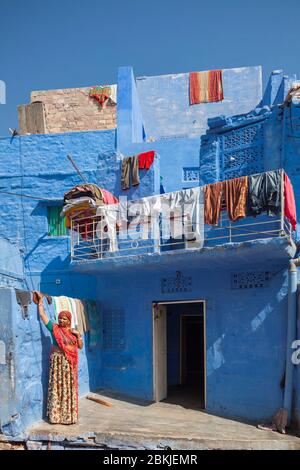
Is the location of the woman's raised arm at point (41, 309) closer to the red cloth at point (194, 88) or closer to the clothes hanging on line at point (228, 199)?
the clothes hanging on line at point (228, 199)

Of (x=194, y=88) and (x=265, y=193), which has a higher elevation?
(x=194, y=88)

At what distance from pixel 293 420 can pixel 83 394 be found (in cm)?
488

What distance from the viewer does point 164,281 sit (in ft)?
34.2

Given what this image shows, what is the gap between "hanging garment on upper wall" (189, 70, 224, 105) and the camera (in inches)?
781

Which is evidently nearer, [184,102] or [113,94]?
[113,94]

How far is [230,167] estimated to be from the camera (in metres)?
11.2

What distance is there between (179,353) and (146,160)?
5.63 metres

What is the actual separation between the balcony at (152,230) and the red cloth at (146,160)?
4.93 feet

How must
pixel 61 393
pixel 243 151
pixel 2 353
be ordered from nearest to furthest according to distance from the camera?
1. pixel 2 353
2. pixel 61 393
3. pixel 243 151

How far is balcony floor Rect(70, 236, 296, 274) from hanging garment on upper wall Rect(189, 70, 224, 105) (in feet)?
40.1

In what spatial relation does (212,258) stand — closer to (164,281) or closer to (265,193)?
(265,193)

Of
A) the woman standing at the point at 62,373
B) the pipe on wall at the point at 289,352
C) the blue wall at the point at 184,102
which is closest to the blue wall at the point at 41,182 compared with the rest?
the woman standing at the point at 62,373

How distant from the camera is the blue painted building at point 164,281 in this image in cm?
831

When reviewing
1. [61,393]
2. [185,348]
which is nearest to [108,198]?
[61,393]
